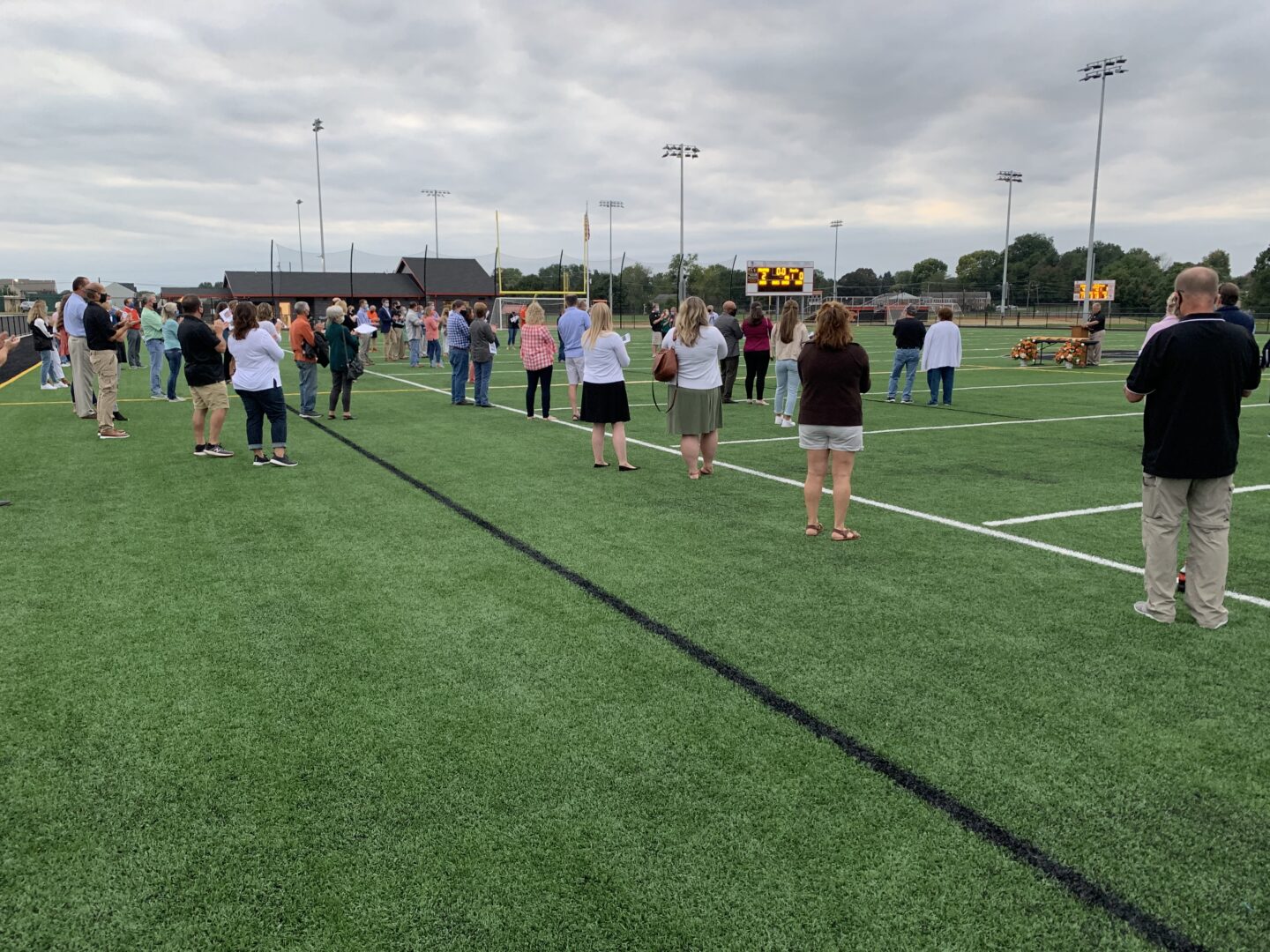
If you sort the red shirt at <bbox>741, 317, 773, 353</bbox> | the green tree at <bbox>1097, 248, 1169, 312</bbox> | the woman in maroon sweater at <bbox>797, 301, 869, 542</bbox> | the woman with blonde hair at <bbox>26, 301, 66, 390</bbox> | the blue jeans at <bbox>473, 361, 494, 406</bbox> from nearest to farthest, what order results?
1. the woman in maroon sweater at <bbox>797, 301, 869, 542</bbox>
2. the red shirt at <bbox>741, 317, 773, 353</bbox>
3. the blue jeans at <bbox>473, 361, 494, 406</bbox>
4. the woman with blonde hair at <bbox>26, 301, 66, 390</bbox>
5. the green tree at <bbox>1097, 248, 1169, 312</bbox>

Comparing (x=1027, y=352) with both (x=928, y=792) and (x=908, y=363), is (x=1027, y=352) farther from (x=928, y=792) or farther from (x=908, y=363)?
(x=928, y=792)

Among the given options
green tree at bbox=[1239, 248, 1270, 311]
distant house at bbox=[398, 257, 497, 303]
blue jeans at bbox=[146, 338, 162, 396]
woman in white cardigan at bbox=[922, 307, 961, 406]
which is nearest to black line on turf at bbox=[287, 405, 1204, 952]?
woman in white cardigan at bbox=[922, 307, 961, 406]

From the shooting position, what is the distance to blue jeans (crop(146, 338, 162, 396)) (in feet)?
52.7

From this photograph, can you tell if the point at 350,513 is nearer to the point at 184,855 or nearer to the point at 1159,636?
the point at 184,855

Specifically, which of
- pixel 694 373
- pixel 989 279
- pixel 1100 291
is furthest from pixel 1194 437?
pixel 989 279

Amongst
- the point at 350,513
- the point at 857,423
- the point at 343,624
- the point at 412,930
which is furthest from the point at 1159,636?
the point at 350,513

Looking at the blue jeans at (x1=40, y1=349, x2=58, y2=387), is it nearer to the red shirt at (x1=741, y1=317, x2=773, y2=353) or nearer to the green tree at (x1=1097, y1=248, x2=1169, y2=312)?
the red shirt at (x1=741, y1=317, x2=773, y2=353)

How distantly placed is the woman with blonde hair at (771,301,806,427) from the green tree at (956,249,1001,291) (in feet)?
413

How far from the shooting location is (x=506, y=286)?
65.5m

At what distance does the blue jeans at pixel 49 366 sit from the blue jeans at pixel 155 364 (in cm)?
336

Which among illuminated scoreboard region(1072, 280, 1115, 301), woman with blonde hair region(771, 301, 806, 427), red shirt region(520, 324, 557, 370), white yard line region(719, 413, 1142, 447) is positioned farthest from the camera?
illuminated scoreboard region(1072, 280, 1115, 301)

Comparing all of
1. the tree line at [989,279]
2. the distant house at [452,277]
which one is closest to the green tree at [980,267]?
the tree line at [989,279]

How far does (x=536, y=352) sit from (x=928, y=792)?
415 inches

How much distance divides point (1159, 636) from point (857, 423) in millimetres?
2474
